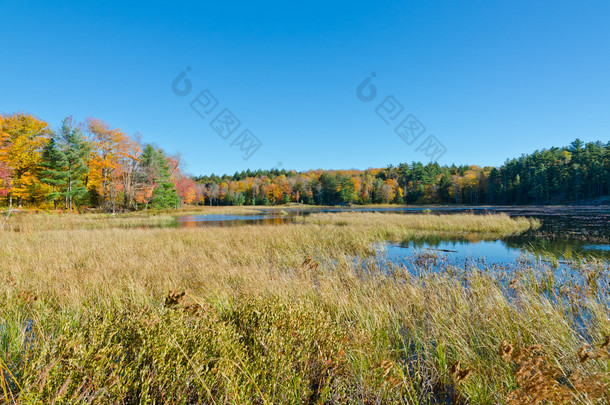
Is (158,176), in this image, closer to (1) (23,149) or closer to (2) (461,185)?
(1) (23,149)

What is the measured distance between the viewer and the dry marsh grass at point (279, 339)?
196 cm

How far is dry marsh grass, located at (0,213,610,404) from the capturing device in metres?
1.96

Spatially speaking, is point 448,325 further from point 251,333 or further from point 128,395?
point 128,395

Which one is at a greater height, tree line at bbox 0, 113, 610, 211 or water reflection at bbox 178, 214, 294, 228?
tree line at bbox 0, 113, 610, 211

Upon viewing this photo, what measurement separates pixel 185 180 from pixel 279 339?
59.2m

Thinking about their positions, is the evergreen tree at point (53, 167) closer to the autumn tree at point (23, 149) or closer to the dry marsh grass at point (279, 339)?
the autumn tree at point (23, 149)

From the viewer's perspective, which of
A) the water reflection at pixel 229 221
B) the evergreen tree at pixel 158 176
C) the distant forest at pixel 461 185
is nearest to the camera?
the water reflection at pixel 229 221

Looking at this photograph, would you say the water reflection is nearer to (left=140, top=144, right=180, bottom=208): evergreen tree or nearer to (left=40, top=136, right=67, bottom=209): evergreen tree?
(left=140, top=144, right=180, bottom=208): evergreen tree

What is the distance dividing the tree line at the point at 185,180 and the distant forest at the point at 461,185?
243 millimetres

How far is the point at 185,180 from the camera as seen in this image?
55812 mm

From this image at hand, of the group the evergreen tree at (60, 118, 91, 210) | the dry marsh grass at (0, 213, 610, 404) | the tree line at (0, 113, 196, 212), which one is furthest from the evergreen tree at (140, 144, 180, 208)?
the dry marsh grass at (0, 213, 610, 404)

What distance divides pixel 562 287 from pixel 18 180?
42.3 meters

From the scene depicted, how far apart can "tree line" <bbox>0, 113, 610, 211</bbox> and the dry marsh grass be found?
29545 mm

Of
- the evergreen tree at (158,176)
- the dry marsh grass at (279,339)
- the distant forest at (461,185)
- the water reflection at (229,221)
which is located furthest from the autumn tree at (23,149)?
the distant forest at (461,185)
